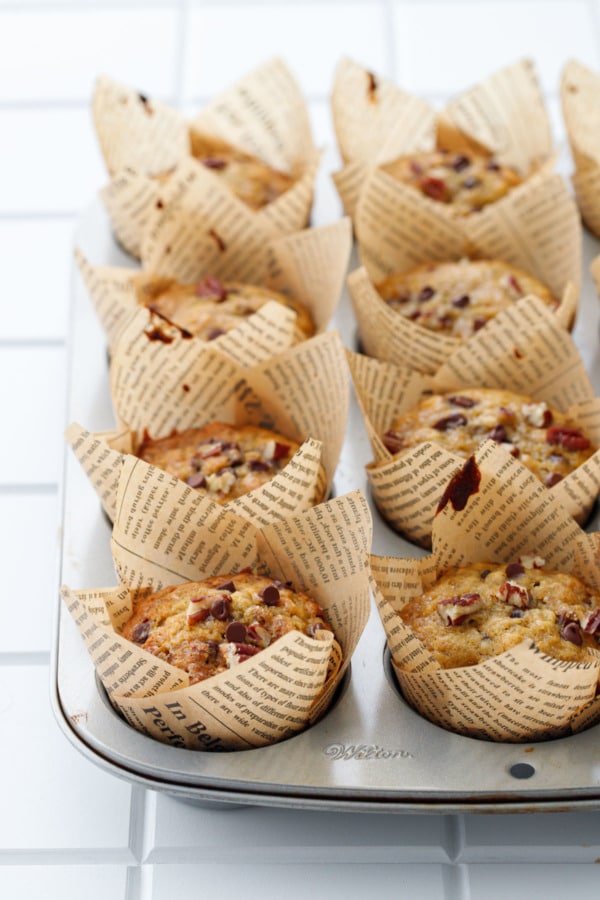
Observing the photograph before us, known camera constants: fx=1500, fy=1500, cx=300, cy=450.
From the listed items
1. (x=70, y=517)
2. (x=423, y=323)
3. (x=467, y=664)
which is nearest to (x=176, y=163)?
(x=423, y=323)

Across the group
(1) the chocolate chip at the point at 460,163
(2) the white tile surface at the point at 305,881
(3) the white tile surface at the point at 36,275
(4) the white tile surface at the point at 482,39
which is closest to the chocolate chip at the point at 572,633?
(2) the white tile surface at the point at 305,881

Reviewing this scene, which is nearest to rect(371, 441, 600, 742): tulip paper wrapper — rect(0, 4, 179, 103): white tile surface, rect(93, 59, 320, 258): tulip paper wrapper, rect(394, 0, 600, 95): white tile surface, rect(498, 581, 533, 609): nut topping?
rect(498, 581, 533, 609): nut topping

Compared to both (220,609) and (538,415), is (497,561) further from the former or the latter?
(220,609)

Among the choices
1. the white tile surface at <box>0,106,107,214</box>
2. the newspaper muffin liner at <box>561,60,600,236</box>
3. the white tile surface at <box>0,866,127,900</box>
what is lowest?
the white tile surface at <box>0,866,127,900</box>

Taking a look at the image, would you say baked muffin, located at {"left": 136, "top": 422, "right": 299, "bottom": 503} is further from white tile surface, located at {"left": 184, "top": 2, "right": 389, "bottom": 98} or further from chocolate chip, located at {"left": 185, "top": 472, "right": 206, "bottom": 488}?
white tile surface, located at {"left": 184, "top": 2, "right": 389, "bottom": 98}

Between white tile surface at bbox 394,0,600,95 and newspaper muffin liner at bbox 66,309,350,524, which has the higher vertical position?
white tile surface at bbox 394,0,600,95

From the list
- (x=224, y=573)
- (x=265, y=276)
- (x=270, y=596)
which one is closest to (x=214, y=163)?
(x=265, y=276)

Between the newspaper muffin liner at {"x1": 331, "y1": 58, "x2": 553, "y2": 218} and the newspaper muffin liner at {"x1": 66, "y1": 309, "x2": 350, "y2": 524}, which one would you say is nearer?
the newspaper muffin liner at {"x1": 66, "y1": 309, "x2": 350, "y2": 524}
